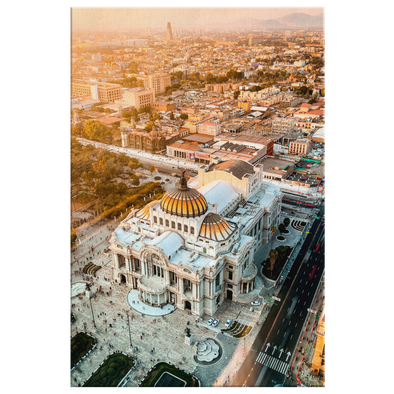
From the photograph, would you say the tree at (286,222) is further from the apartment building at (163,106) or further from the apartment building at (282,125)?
the apartment building at (163,106)

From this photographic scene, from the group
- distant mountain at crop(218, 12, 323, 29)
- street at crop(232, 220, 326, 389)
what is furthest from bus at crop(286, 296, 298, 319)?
distant mountain at crop(218, 12, 323, 29)

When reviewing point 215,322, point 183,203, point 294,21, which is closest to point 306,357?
point 215,322

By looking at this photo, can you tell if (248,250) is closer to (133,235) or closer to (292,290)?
(292,290)

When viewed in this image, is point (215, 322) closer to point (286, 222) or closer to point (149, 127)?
point (286, 222)

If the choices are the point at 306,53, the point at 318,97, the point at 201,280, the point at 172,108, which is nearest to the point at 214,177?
the point at 201,280

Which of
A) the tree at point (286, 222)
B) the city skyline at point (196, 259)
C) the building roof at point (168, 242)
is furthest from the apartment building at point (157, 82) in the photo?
the building roof at point (168, 242)

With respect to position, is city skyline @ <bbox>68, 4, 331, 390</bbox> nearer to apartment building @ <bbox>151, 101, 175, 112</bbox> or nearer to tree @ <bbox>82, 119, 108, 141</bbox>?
tree @ <bbox>82, 119, 108, 141</bbox>
